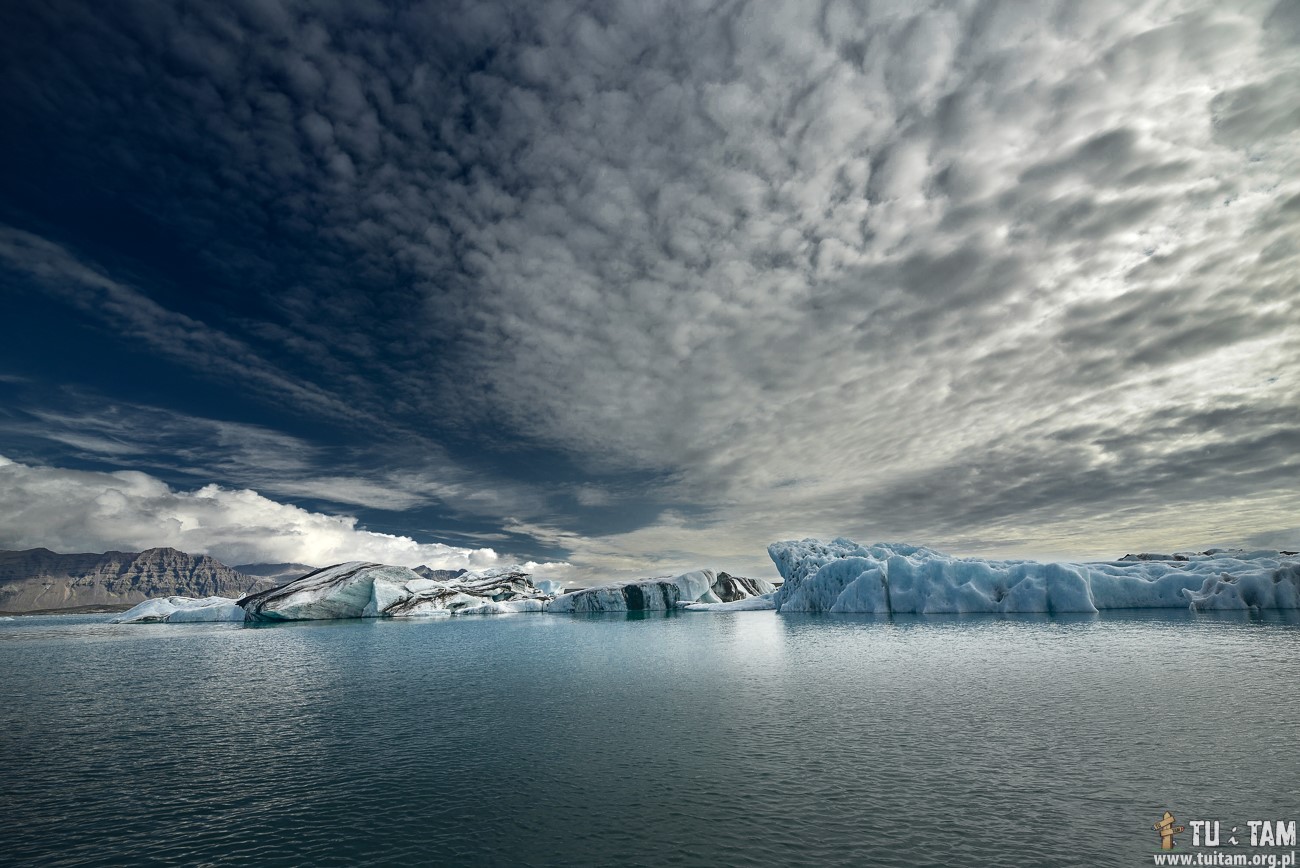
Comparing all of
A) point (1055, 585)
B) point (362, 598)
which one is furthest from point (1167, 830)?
point (362, 598)

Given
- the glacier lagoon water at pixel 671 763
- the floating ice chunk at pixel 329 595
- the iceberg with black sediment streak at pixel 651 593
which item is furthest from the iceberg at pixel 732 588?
the glacier lagoon water at pixel 671 763

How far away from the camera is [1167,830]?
9.39 meters

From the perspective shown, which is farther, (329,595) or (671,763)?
(329,595)

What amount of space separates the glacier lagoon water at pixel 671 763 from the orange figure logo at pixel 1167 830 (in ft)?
0.71

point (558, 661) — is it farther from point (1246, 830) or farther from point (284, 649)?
point (1246, 830)

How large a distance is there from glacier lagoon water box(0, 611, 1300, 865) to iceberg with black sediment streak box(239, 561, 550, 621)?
257 feet

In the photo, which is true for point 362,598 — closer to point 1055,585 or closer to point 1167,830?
point 1055,585

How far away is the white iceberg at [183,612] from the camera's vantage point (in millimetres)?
122125

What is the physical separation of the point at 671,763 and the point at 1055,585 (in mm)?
59630

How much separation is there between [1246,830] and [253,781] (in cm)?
1996

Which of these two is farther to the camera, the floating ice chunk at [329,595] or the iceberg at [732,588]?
the iceberg at [732,588]

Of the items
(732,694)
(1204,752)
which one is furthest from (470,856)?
(1204,752)

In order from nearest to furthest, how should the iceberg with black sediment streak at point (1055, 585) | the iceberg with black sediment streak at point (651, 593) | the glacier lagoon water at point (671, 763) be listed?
the glacier lagoon water at point (671, 763) < the iceberg with black sediment streak at point (1055, 585) < the iceberg with black sediment streak at point (651, 593)

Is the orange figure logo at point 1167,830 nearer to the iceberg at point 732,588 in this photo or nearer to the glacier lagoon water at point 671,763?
the glacier lagoon water at point 671,763
